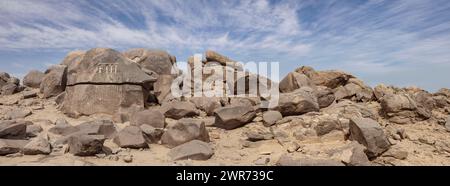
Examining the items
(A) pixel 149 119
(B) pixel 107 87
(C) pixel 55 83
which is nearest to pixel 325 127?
(A) pixel 149 119

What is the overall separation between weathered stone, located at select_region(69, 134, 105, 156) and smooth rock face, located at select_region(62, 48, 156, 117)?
3209 millimetres

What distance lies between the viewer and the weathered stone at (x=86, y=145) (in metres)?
5.20

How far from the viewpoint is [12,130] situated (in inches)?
234

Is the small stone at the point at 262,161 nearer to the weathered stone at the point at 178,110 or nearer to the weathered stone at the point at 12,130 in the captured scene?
the weathered stone at the point at 178,110

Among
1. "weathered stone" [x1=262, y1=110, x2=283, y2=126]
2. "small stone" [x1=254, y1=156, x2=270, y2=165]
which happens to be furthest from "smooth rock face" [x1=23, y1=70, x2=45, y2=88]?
"small stone" [x1=254, y1=156, x2=270, y2=165]

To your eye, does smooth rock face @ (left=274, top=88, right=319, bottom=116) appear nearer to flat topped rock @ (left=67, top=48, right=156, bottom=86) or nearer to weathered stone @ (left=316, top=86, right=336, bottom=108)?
weathered stone @ (left=316, top=86, right=336, bottom=108)

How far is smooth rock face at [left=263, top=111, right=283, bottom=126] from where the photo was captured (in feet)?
24.9

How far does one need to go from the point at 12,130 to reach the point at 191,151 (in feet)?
10.9

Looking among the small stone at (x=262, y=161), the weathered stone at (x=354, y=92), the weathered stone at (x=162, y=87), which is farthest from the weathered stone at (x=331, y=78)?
the small stone at (x=262, y=161)

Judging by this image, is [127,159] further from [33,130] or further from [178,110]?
[178,110]
